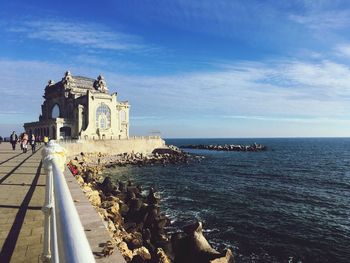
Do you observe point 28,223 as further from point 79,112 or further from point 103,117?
point 103,117

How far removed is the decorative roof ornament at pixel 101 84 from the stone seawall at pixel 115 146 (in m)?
16.5

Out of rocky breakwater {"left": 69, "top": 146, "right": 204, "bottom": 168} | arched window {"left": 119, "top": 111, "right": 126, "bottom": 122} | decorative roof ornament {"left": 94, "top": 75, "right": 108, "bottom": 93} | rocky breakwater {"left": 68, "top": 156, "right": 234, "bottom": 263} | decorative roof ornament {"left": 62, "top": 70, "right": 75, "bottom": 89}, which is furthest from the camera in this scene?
arched window {"left": 119, "top": 111, "right": 126, "bottom": 122}

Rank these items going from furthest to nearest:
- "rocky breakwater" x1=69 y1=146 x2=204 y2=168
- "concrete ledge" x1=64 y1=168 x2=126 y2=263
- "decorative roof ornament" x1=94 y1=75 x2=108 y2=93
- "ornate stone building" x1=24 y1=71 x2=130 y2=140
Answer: "decorative roof ornament" x1=94 y1=75 x2=108 y2=93, "ornate stone building" x1=24 y1=71 x2=130 y2=140, "rocky breakwater" x1=69 y1=146 x2=204 y2=168, "concrete ledge" x1=64 y1=168 x2=126 y2=263

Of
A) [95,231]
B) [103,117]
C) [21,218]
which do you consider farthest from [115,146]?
[95,231]

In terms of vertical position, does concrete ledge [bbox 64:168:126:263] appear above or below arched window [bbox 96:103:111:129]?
below

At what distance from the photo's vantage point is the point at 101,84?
256 feet

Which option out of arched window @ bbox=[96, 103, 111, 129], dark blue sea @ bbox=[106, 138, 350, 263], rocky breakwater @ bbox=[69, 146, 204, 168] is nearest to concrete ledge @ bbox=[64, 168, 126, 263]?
dark blue sea @ bbox=[106, 138, 350, 263]

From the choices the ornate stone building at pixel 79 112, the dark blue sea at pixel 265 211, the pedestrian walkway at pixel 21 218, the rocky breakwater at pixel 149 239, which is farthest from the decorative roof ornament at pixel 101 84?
the pedestrian walkway at pixel 21 218

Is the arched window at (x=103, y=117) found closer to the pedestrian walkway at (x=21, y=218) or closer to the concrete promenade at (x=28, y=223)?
the pedestrian walkway at (x=21, y=218)

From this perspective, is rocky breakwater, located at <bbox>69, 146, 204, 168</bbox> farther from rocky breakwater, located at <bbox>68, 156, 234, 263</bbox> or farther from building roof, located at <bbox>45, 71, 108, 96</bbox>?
rocky breakwater, located at <bbox>68, 156, 234, 263</bbox>

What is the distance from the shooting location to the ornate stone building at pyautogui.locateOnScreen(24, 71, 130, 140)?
219 ft

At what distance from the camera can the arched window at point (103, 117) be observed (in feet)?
228

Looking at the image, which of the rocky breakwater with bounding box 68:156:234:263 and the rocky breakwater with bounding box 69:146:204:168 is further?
the rocky breakwater with bounding box 69:146:204:168

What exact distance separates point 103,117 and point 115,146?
9.20 m
